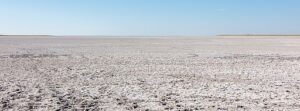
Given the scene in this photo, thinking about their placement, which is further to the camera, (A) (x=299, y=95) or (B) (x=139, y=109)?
(A) (x=299, y=95)

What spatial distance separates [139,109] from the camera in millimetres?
6773

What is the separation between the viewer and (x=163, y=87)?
30.2 feet

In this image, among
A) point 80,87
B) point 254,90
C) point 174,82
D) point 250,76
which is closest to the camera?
point 254,90

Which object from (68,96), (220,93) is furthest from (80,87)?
(220,93)

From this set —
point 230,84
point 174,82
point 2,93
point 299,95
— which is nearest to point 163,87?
point 174,82

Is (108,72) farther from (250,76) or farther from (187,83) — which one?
(250,76)

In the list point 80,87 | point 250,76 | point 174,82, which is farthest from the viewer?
point 250,76

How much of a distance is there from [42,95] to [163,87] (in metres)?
2.81

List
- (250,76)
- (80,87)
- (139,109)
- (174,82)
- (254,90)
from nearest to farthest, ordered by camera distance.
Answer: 1. (139,109)
2. (254,90)
3. (80,87)
4. (174,82)
5. (250,76)

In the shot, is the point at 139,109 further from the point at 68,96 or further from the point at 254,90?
the point at 254,90

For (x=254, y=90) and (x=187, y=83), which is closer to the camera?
(x=254, y=90)

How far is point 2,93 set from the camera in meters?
8.28

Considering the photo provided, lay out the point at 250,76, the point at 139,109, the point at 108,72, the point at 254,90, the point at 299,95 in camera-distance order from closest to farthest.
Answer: the point at 139,109 < the point at 299,95 < the point at 254,90 < the point at 250,76 < the point at 108,72

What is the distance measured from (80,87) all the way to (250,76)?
5029 mm
